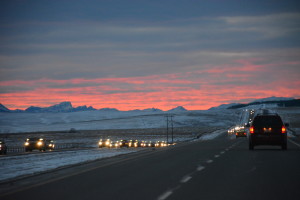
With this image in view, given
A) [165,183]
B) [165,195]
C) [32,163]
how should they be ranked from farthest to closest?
[32,163] < [165,183] < [165,195]

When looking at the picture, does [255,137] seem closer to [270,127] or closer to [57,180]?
[270,127]

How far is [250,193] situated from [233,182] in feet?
7.06

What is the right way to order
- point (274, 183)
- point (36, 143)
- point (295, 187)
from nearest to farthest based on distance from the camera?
point (295, 187), point (274, 183), point (36, 143)

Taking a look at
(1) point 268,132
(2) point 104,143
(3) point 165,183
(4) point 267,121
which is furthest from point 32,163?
(2) point 104,143

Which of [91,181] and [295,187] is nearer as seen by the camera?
[295,187]

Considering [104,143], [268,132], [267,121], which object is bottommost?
[104,143]

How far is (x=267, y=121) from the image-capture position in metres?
29.1

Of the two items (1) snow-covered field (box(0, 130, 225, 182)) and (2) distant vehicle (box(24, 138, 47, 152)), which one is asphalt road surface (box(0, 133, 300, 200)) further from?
(2) distant vehicle (box(24, 138, 47, 152))

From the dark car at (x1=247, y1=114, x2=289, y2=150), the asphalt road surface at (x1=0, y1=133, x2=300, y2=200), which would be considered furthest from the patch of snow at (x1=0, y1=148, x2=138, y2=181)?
the dark car at (x1=247, y1=114, x2=289, y2=150)

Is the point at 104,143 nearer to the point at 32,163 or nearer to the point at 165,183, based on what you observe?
the point at 32,163

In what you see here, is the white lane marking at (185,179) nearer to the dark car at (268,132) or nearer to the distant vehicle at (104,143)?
the dark car at (268,132)

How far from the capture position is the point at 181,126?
195625 mm

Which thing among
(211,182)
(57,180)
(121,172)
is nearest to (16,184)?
(57,180)

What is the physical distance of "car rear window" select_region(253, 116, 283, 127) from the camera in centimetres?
2895
